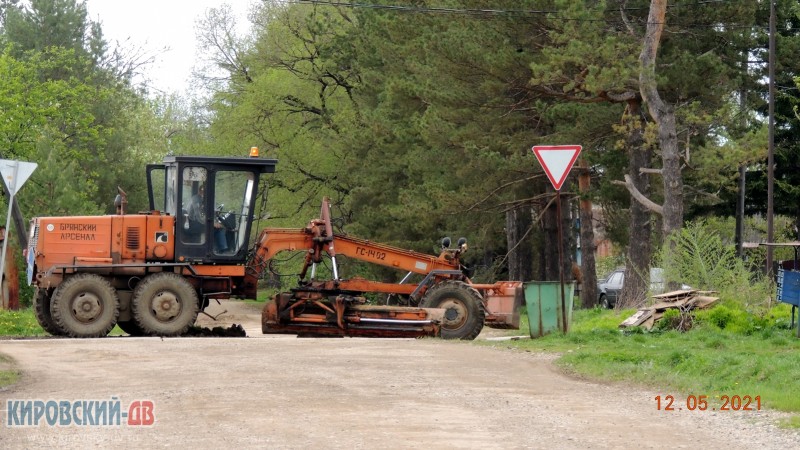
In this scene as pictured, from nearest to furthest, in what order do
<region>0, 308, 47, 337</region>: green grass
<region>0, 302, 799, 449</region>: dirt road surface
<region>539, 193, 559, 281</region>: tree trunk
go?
<region>0, 302, 799, 449</region>: dirt road surface
<region>0, 308, 47, 337</region>: green grass
<region>539, 193, 559, 281</region>: tree trunk

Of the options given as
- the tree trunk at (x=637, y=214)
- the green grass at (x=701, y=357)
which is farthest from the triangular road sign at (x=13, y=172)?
the tree trunk at (x=637, y=214)

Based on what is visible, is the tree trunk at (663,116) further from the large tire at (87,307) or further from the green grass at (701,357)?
the large tire at (87,307)

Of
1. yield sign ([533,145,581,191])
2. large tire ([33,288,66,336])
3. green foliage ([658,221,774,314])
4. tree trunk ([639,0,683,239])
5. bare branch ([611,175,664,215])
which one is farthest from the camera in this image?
bare branch ([611,175,664,215])

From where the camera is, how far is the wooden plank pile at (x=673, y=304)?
21.5 meters

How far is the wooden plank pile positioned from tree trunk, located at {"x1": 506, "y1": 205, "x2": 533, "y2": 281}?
20703 millimetres

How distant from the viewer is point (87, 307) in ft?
73.9

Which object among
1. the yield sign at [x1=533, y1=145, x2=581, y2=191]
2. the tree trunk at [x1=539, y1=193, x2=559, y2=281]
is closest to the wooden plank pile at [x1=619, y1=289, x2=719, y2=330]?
the yield sign at [x1=533, y1=145, x2=581, y2=191]

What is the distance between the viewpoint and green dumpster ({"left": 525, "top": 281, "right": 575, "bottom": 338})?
21266 millimetres

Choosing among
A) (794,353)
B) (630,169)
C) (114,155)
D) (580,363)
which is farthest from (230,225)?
(114,155)

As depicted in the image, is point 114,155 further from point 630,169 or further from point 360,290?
point 360,290

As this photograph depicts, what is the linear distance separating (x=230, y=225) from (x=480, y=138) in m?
14.4

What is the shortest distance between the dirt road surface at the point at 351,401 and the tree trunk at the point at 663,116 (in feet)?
45.2

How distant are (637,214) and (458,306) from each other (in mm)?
15547
